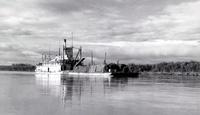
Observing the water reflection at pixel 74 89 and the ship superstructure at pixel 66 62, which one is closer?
the water reflection at pixel 74 89

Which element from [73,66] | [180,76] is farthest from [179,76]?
[73,66]

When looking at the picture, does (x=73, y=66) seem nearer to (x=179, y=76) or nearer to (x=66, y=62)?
(x=66, y=62)

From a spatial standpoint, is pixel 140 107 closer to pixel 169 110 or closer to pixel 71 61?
pixel 169 110

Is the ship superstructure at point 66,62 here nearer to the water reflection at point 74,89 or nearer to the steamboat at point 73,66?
the steamboat at point 73,66

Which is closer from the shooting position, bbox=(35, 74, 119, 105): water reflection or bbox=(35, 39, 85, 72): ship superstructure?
bbox=(35, 74, 119, 105): water reflection

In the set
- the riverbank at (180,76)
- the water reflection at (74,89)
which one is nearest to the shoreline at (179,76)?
the riverbank at (180,76)

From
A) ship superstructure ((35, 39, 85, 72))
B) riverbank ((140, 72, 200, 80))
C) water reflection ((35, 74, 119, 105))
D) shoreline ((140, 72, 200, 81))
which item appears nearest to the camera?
water reflection ((35, 74, 119, 105))

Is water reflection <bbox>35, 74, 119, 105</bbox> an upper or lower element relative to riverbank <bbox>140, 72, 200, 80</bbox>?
upper

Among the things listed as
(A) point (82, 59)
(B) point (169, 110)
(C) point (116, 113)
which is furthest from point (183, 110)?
(A) point (82, 59)

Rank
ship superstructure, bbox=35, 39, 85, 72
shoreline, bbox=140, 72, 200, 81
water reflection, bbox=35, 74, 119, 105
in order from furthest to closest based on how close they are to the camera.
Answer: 1. ship superstructure, bbox=35, 39, 85, 72
2. shoreline, bbox=140, 72, 200, 81
3. water reflection, bbox=35, 74, 119, 105

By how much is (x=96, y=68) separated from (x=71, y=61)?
39.7 metres

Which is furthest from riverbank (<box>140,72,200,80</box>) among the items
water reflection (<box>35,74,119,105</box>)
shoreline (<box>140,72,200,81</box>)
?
water reflection (<box>35,74,119,105</box>)

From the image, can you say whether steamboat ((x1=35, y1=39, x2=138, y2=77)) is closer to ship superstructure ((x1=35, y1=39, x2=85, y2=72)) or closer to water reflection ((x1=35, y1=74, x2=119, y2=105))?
ship superstructure ((x1=35, y1=39, x2=85, y2=72))

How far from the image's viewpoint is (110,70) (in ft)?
427
